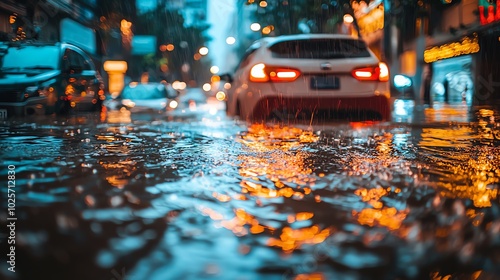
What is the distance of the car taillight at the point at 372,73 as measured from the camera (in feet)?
25.8

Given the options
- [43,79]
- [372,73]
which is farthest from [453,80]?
[43,79]

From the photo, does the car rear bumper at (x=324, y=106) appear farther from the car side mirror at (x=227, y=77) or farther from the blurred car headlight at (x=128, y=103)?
the blurred car headlight at (x=128, y=103)

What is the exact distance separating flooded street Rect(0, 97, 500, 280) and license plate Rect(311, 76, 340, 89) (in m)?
2.25

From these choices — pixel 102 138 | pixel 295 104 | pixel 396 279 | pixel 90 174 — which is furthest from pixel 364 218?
pixel 295 104

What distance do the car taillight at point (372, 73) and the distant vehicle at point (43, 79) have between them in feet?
17.9

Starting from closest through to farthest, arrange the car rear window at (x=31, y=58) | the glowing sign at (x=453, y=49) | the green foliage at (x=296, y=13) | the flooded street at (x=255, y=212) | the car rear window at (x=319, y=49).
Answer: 1. the flooded street at (x=255, y=212)
2. the car rear window at (x=319, y=49)
3. the car rear window at (x=31, y=58)
4. the green foliage at (x=296, y=13)
5. the glowing sign at (x=453, y=49)

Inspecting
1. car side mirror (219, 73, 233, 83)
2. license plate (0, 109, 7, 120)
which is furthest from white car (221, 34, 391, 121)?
license plate (0, 109, 7, 120)

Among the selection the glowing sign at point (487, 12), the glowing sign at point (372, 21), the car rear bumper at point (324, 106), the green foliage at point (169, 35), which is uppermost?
the green foliage at point (169, 35)

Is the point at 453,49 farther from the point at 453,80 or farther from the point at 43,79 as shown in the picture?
the point at 43,79

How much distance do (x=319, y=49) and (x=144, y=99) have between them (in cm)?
1017

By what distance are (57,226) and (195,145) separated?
3.28 meters

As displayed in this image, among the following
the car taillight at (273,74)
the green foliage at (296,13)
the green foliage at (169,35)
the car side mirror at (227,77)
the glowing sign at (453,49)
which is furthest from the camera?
the green foliage at (169,35)

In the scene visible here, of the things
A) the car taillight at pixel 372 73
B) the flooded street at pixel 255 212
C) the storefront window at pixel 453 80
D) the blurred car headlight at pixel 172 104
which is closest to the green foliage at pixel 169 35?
the storefront window at pixel 453 80

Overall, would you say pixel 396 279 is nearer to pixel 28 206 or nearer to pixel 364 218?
pixel 364 218
